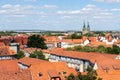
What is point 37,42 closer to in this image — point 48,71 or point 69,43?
point 69,43

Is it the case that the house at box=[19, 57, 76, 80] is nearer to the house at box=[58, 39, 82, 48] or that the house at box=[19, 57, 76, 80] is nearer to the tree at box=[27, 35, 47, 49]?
the tree at box=[27, 35, 47, 49]

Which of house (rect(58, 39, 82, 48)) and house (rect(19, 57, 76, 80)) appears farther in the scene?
house (rect(58, 39, 82, 48))

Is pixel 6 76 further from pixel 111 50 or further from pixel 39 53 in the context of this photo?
pixel 111 50

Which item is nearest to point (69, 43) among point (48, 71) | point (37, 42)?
point (37, 42)

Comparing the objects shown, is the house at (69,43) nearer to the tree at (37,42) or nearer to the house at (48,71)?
the tree at (37,42)

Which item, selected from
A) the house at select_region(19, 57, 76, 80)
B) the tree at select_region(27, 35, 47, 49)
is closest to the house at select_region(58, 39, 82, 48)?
the tree at select_region(27, 35, 47, 49)

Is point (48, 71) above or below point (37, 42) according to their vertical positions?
above

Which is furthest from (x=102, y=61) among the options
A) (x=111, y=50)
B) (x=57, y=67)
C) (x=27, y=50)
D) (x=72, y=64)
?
(x=27, y=50)

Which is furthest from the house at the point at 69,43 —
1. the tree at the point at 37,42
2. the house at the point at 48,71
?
the house at the point at 48,71

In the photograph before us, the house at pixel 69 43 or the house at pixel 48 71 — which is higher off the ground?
the house at pixel 48 71

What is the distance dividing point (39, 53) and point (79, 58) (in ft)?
34.6

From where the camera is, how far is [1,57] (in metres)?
77.4

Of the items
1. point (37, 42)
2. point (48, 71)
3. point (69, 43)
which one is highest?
point (48, 71)

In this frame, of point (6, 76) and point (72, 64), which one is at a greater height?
point (6, 76)
